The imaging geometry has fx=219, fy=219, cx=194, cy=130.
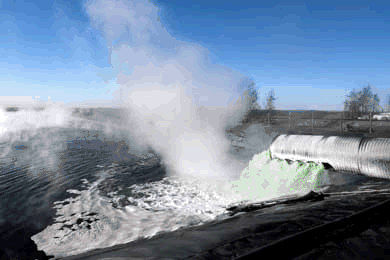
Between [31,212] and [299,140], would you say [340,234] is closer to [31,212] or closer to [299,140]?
[299,140]

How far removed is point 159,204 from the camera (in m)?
7.91

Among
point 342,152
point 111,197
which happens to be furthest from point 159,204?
point 342,152

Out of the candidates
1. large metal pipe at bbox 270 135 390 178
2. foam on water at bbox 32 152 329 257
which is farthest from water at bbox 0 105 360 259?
large metal pipe at bbox 270 135 390 178

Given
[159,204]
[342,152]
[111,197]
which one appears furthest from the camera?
[111,197]

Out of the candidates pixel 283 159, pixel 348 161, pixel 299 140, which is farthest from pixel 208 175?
pixel 348 161

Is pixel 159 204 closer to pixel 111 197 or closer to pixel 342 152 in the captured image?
pixel 111 197

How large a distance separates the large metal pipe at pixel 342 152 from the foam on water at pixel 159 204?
1.42 ft

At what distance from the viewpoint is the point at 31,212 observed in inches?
273

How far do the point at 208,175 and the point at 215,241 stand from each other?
841cm

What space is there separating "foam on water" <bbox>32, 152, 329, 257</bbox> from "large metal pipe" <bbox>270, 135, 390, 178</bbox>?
1.42 ft

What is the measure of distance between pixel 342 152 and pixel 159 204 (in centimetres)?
665

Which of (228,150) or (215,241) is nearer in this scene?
(215,241)

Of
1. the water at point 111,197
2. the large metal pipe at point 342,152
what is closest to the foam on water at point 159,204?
the water at point 111,197

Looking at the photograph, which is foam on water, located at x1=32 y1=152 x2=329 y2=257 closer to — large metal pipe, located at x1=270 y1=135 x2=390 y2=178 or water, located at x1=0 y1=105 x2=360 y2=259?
water, located at x1=0 y1=105 x2=360 y2=259
